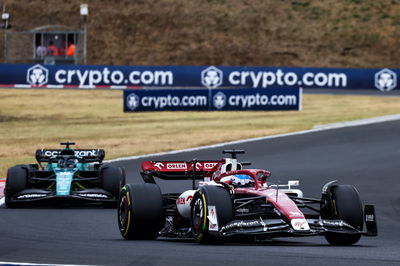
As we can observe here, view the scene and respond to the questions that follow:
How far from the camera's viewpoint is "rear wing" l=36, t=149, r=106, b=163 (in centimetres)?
2020

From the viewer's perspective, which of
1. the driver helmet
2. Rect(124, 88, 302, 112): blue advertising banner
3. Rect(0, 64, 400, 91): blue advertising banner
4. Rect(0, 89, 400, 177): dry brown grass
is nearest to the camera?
the driver helmet

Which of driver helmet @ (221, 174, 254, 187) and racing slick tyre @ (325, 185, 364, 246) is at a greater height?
driver helmet @ (221, 174, 254, 187)

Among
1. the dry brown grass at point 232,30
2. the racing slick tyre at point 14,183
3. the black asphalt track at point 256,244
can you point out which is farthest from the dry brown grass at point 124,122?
the dry brown grass at point 232,30

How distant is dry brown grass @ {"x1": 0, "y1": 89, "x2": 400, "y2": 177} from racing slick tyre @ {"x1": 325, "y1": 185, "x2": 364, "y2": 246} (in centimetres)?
1483

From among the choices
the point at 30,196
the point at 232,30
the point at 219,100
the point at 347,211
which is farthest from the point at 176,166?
the point at 232,30

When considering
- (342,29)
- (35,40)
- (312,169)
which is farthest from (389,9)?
(312,169)

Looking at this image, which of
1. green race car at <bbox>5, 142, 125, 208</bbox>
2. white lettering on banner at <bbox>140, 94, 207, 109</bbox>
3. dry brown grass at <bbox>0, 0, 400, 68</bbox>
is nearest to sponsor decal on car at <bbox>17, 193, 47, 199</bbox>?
green race car at <bbox>5, 142, 125, 208</bbox>

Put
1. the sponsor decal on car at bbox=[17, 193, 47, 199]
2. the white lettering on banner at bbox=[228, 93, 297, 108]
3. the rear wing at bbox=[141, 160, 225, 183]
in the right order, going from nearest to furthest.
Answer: the rear wing at bbox=[141, 160, 225, 183], the sponsor decal on car at bbox=[17, 193, 47, 199], the white lettering on banner at bbox=[228, 93, 297, 108]

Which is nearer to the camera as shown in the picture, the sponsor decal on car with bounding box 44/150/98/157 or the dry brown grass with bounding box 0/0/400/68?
the sponsor decal on car with bounding box 44/150/98/157

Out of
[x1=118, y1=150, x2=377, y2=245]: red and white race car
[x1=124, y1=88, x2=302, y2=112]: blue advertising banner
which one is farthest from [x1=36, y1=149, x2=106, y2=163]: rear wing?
[x1=124, y1=88, x2=302, y2=112]: blue advertising banner

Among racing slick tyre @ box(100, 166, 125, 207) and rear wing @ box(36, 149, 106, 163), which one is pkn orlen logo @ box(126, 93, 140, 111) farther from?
racing slick tyre @ box(100, 166, 125, 207)

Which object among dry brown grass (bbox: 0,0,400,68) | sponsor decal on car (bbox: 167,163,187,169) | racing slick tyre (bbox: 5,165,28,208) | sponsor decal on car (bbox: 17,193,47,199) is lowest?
sponsor decal on car (bbox: 17,193,47,199)

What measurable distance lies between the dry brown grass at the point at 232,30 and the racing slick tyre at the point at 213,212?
72312mm

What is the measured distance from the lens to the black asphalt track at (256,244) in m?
11.0
